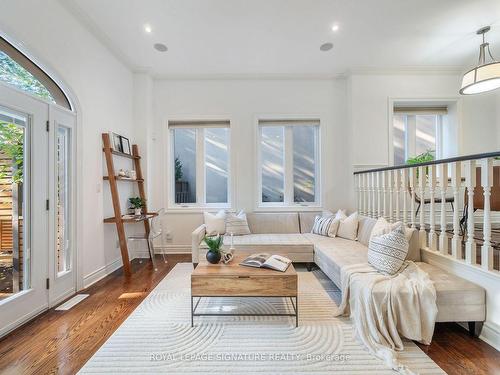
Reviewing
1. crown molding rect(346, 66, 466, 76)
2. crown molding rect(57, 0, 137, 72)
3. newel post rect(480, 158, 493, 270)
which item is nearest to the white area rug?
newel post rect(480, 158, 493, 270)

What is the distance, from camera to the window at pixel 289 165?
4.39 m

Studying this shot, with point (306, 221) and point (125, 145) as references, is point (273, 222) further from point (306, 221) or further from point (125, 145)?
point (125, 145)

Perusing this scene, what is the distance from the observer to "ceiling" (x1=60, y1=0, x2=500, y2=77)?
2691 millimetres

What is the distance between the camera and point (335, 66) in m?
3.94

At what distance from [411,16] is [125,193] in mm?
4473

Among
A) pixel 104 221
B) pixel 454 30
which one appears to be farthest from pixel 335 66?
pixel 104 221

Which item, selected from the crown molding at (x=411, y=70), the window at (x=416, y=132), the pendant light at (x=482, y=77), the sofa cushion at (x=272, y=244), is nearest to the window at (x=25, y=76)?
the sofa cushion at (x=272, y=244)

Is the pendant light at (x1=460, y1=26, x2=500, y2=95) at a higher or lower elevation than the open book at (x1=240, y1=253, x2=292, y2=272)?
higher

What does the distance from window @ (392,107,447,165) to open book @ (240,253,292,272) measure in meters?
3.38

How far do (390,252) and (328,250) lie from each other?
87cm

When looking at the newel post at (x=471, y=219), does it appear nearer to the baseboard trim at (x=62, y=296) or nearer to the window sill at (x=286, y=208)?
the window sill at (x=286, y=208)

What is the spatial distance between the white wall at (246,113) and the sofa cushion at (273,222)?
38 centimetres

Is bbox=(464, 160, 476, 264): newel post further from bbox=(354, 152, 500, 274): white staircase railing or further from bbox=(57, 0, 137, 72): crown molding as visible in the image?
bbox=(57, 0, 137, 72): crown molding

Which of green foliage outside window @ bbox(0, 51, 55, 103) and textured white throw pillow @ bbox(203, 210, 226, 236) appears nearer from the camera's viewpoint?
green foliage outside window @ bbox(0, 51, 55, 103)
